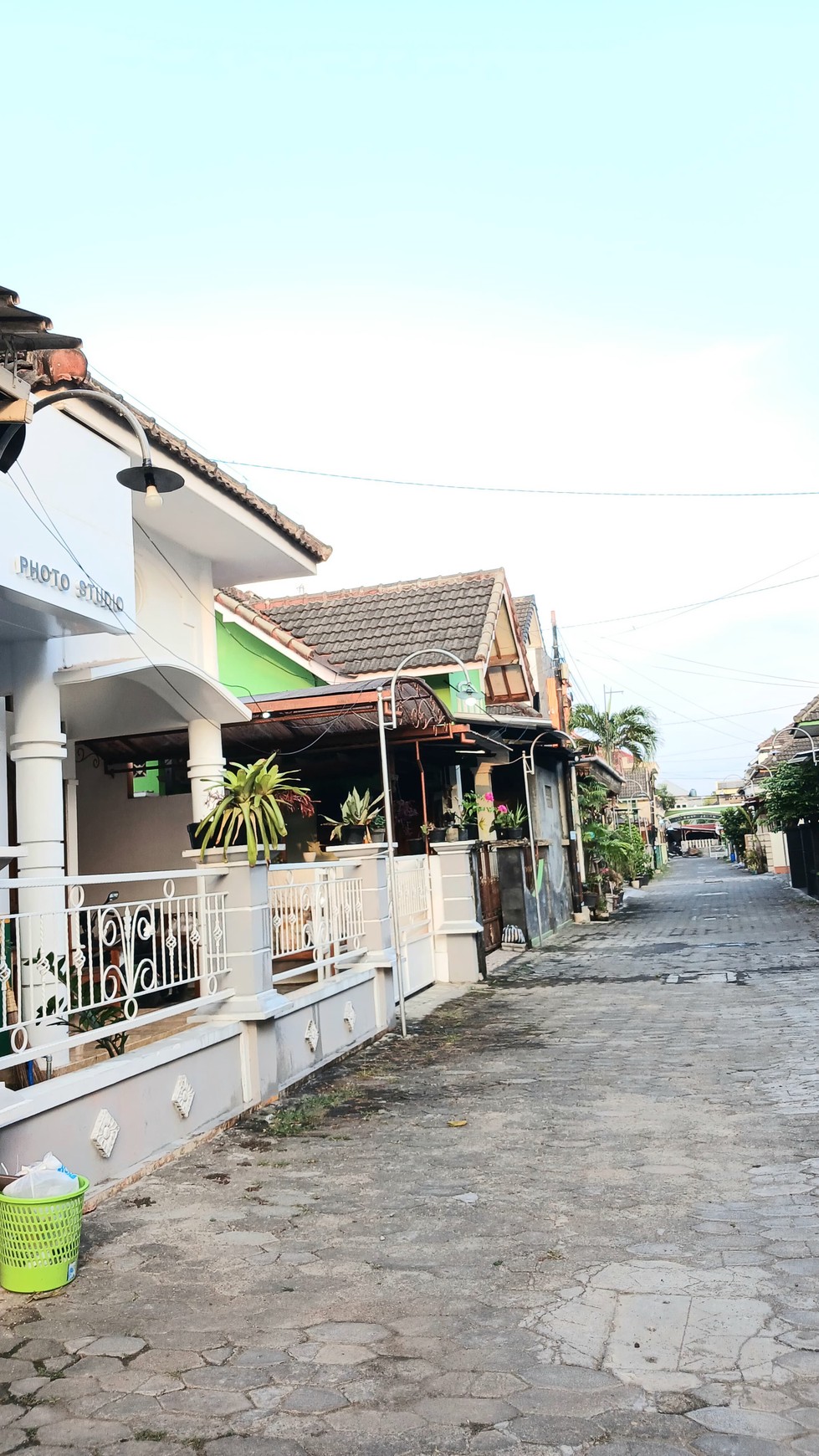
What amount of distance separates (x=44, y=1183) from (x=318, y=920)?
4.89 metres

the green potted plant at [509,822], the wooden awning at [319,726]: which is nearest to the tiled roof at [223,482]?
the wooden awning at [319,726]

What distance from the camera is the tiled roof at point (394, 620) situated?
59.1 feet

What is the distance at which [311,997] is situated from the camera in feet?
27.0

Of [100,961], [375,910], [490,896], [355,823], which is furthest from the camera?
[490,896]

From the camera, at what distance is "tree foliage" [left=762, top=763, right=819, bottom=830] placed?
23078 millimetres

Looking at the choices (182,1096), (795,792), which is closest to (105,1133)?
(182,1096)

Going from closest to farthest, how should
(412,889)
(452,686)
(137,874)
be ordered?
(137,874)
(412,889)
(452,686)

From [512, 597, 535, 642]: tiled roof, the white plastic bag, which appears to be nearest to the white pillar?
the white plastic bag

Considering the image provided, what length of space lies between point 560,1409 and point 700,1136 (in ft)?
10.5

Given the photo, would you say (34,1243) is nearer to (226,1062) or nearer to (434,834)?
(226,1062)

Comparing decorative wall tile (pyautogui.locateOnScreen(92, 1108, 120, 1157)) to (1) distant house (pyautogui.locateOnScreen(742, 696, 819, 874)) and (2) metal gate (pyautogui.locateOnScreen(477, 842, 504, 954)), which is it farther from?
(1) distant house (pyautogui.locateOnScreen(742, 696, 819, 874))

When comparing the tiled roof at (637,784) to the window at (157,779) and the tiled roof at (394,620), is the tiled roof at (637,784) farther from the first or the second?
the window at (157,779)

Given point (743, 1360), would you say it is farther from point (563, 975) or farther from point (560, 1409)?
point (563, 975)

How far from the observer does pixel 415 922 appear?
1284cm
